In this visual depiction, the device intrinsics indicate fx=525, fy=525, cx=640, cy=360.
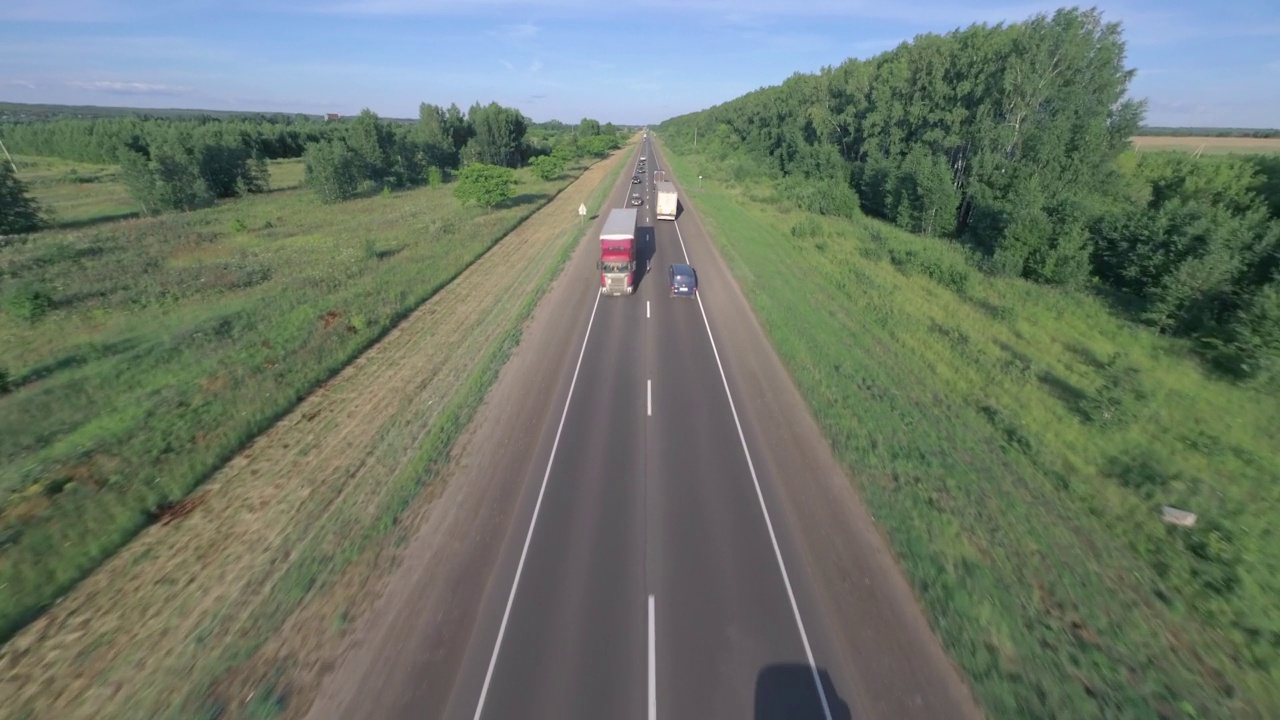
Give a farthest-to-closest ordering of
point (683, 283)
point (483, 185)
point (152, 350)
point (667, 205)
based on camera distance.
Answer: point (483, 185) → point (667, 205) → point (683, 283) → point (152, 350)

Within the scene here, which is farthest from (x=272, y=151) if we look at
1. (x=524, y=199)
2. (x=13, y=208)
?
(x=524, y=199)

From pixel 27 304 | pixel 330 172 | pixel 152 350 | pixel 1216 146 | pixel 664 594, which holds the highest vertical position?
pixel 1216 146

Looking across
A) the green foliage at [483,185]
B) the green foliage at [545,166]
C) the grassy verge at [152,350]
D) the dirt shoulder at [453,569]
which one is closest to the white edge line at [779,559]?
the dirt shoulder at [453,569]

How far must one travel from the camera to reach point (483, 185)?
59.5 m

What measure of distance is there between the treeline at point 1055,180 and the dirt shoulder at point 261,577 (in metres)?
33.9

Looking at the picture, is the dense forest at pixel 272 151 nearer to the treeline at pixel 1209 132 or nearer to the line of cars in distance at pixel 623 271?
the line of cars in distance at pixel 623 271

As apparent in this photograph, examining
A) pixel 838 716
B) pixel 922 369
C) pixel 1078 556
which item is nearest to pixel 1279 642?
pixel 1078 556

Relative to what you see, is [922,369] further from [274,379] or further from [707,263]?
[274,379]

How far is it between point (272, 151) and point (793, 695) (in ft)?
510

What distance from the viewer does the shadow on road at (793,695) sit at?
10.0m

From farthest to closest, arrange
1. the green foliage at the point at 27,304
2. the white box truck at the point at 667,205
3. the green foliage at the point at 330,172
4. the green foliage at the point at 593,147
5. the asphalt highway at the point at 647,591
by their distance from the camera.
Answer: the green foliage at the point at 593,147, the green foliage at the point at 330,172, the white box truck at the point at 667,205, the green foliage at the point at 27,304, the asphalt highway at the point at 647,591

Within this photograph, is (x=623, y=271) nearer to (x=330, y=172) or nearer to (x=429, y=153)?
(x=330, y=172)

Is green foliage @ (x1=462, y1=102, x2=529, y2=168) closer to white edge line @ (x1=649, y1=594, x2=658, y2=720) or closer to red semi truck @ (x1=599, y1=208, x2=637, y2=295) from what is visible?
red semi truck @ (x1=599, y1=208, x2=637, y2=295)

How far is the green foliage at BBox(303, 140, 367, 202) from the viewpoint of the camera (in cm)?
6962
